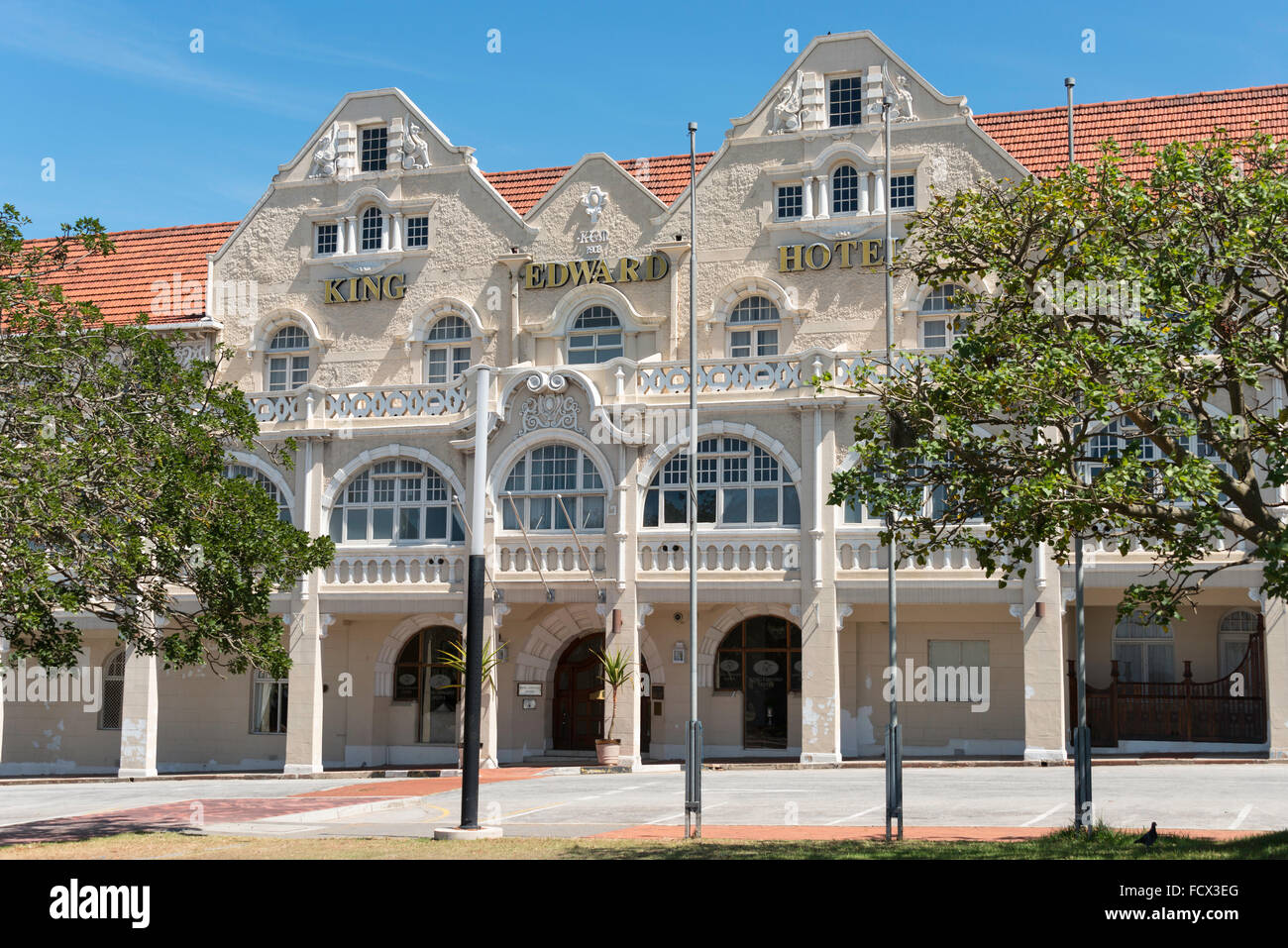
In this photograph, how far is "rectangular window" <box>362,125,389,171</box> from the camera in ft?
115

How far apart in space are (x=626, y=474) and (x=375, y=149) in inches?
454

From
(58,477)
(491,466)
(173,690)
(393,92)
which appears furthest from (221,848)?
(393,92)

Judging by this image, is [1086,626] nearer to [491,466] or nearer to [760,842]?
[491,466]

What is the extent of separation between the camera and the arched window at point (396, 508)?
31.2 m

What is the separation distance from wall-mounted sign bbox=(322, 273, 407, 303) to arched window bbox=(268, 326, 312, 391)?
124 cm

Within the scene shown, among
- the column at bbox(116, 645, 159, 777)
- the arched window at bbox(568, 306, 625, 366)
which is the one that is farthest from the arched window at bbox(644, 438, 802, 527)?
the column at bbox(116, 645, 159, 777)

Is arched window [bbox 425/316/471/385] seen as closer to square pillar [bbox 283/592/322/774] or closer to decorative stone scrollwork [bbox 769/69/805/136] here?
square pillar [bbox 283/592/322/774]

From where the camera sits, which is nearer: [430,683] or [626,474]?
[626,474]

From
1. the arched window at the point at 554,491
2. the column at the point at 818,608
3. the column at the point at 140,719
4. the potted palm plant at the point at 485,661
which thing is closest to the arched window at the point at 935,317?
the column at the point at 818,608

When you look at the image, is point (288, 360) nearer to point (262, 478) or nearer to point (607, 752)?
point (262, 478)

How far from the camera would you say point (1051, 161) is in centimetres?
3128

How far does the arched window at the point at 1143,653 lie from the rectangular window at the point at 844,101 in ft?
40.4

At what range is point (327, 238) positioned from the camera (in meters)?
35.4

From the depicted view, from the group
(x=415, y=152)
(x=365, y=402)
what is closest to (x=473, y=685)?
(x=365, y=402)
